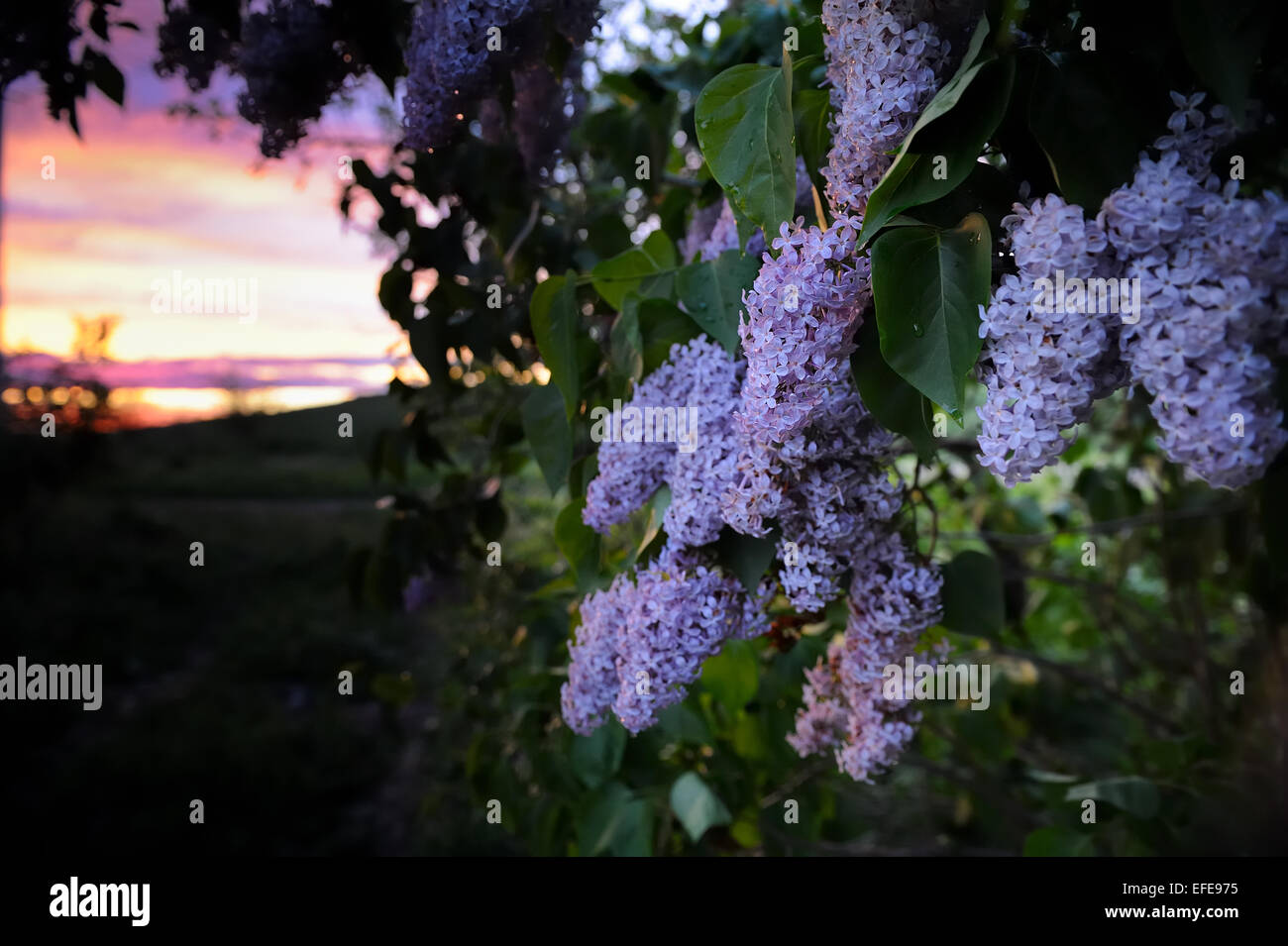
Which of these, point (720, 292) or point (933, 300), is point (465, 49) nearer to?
point (720, 292)

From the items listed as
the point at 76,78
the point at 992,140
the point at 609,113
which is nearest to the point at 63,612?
the point at 76,78

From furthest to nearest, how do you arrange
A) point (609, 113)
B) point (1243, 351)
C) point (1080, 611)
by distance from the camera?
point (1080, 611)
point (609, 113)
point (1243, 351)

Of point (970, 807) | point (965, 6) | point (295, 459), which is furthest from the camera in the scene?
point (295, 459)

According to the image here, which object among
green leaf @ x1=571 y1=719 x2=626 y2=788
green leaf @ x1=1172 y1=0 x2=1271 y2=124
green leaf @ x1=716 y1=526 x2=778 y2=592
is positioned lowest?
green leaf @ x1=571 y1=719 x2=626 y2=788

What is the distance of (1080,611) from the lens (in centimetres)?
235

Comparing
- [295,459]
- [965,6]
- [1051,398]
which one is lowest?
[1051,398]

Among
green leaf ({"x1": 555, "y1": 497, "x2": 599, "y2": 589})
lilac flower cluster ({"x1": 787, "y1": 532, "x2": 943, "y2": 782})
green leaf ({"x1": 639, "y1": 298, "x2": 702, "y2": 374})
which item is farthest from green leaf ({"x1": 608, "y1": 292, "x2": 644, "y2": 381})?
lilac flower cluster ({"x1": 787, "y1": 532, "x2": 943, "y2": 782})

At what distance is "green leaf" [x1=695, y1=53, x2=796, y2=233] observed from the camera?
1.84 feet

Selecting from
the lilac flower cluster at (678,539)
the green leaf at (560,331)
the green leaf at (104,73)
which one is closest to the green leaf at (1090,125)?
the lilac flower cluster at (678,539)

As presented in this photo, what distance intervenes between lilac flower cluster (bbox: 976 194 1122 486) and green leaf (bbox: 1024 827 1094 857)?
629 mm

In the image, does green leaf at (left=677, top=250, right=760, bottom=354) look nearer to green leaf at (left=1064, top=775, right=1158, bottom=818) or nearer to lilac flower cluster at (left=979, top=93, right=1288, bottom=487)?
lilac flower cluster at (left=979, top=93, right=1288, bottom=487)

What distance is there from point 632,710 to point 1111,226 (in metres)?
0.45

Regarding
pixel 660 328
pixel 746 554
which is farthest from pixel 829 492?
pixel 660 328

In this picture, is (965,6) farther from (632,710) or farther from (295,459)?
(295,459)
